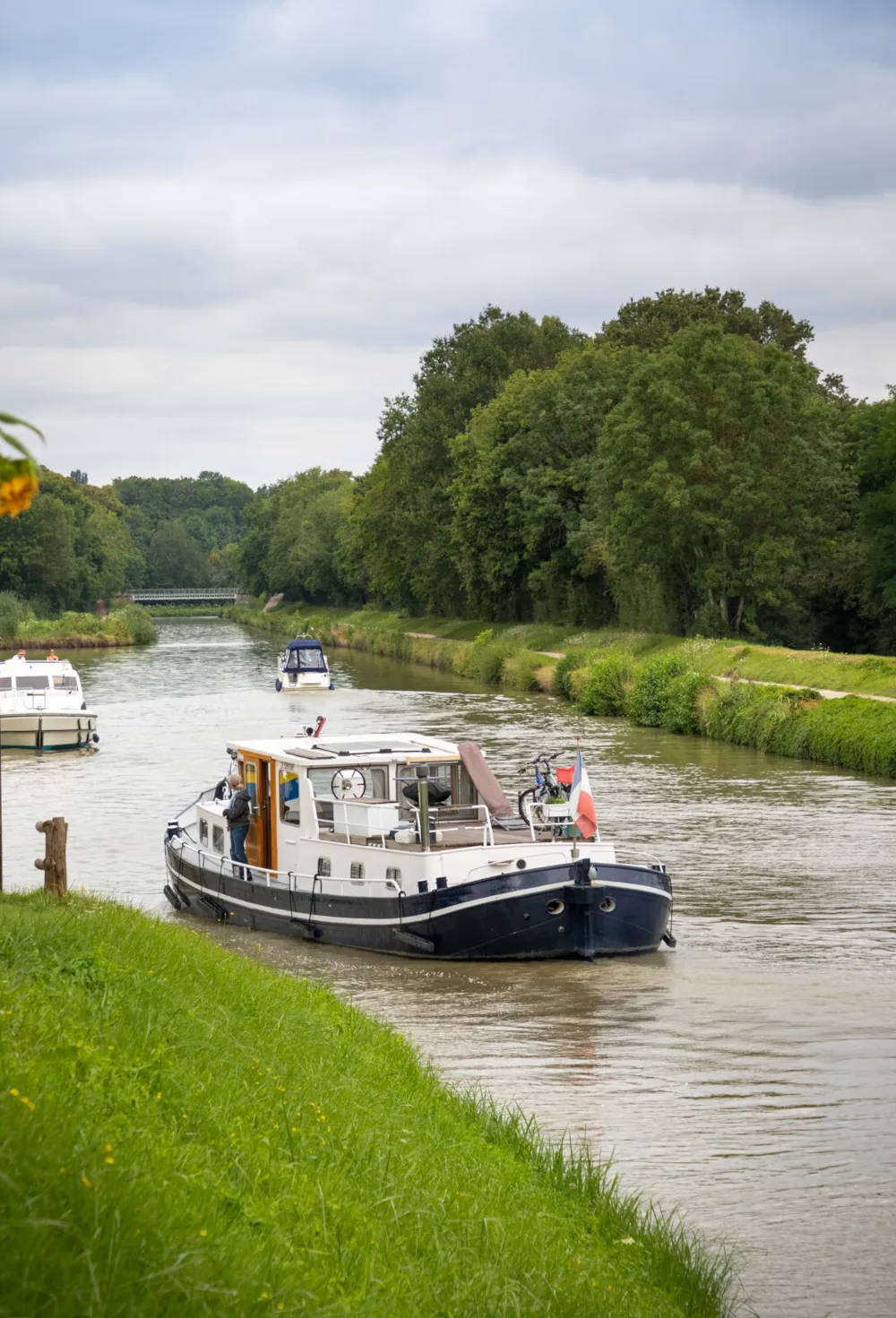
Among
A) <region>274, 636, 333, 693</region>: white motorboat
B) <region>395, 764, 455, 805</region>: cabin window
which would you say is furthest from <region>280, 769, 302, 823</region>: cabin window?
<region>274, 636, 333, 693</region>: white motorboat

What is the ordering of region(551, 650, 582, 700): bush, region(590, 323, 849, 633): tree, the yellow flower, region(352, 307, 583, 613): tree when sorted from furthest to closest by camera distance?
region(352, 307, 583, 613): tree → region(551, 650, 582, 700): bush → region(590, 323, 849, 633): tree → the yellow flower

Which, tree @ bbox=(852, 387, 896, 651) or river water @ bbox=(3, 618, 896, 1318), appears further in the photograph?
tree @ bbox=(852, 387, 896, 651)

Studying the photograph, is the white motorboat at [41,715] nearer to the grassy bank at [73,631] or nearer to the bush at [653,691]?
the bush at [653,691]

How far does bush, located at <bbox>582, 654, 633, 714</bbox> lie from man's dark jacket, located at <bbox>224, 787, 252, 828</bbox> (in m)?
30.2

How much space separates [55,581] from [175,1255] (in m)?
127

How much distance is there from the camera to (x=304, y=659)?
220ft

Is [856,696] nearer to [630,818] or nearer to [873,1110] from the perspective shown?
[630,818]

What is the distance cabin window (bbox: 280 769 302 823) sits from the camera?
2251cm

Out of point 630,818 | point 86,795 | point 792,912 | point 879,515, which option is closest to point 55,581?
point 879,515

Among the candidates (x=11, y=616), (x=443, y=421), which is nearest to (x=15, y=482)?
(x=443, y=421)

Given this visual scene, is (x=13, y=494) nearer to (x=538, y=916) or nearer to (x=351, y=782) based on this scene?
(x=538, y=916)

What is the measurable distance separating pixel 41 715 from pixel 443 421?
2001 inches

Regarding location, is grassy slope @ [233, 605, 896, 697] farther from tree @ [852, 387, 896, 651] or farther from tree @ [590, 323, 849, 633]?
Result: tree @ [852, 387, 896, 651]

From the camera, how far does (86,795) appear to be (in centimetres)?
3553
